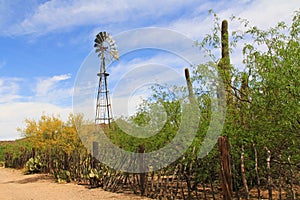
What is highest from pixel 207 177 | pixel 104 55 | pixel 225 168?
pixel 104 55

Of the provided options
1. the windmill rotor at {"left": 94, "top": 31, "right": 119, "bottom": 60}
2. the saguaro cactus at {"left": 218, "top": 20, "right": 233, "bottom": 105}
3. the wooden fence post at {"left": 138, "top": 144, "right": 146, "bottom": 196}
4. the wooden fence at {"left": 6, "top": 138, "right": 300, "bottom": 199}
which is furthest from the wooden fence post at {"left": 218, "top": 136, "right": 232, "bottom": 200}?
the windmill rotor at {"left": 94, "top": 31, "right": 119, "bottom": 60}

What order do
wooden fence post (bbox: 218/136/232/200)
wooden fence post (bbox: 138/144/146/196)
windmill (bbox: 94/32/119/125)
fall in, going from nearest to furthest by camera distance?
wooden fence post (bbox: 218/136/232/200), wooden fence post (bbox: 138/144/146/196), windmill (bbox: 94/32/119/125)

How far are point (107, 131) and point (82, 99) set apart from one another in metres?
2.29

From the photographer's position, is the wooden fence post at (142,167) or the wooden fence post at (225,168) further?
the wooden fence post at (142,167)

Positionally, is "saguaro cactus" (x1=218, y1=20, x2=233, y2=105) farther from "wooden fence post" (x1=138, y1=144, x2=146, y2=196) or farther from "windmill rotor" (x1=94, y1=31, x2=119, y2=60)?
"windmill rotor" (x1=94, y1=31, x2=119, y2=60)

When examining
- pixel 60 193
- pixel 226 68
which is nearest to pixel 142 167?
pixel 60 193

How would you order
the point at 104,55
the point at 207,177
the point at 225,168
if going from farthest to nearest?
the point at 104,55
the point at 207,177
the point at 225,168

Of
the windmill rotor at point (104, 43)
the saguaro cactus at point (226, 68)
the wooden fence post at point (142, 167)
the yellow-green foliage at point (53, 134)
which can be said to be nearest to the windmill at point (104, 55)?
the windmill rotor at point (104, 43)

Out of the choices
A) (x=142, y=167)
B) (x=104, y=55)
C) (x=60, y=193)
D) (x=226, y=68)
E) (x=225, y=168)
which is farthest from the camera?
(x=104, y=55)

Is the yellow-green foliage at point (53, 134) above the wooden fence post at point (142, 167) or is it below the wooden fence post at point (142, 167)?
above

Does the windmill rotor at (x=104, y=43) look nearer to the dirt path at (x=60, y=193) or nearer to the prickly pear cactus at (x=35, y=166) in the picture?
the prickly pear cactus at (x=35, y=166)

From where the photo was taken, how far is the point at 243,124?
681cm

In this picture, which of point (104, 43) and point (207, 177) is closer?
point (207, 177)

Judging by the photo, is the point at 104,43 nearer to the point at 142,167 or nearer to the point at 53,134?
the point at 53,134
